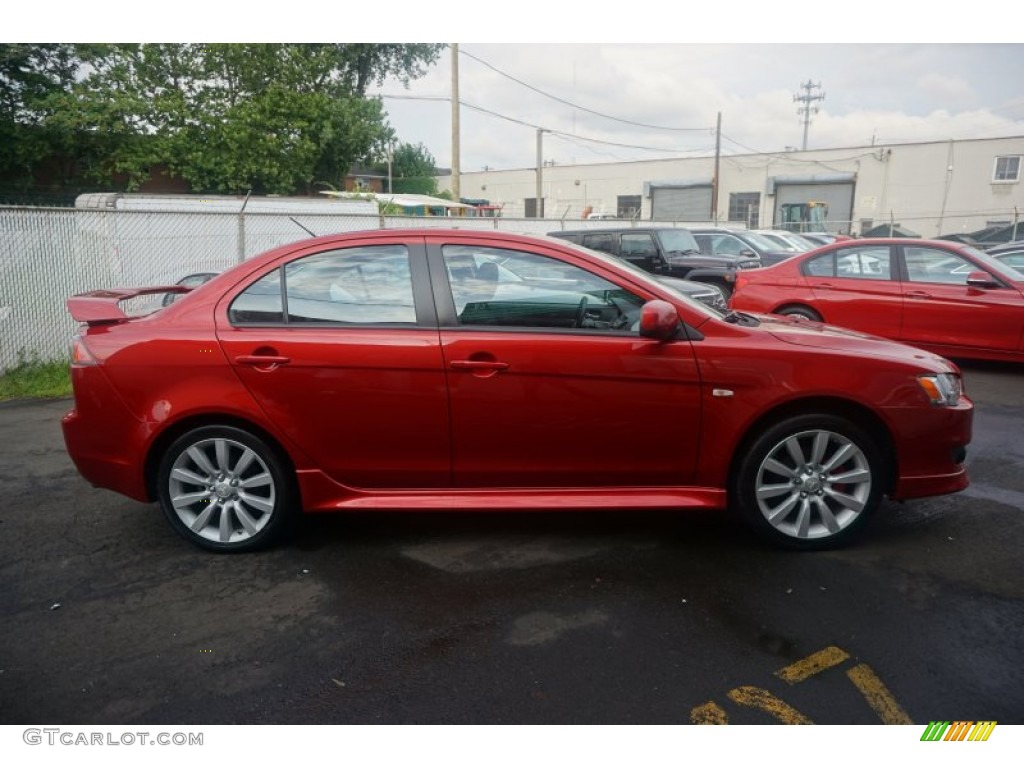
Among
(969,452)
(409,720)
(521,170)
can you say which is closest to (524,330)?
(409,720)

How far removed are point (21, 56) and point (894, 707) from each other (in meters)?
27.6

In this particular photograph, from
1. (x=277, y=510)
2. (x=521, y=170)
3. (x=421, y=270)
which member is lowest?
(x=277, y=510)

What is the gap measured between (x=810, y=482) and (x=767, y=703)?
141 cm

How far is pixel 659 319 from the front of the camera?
3510 mm

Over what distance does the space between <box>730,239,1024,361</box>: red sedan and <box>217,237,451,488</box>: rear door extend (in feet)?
20.1

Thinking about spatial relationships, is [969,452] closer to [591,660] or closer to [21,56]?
[591,660]

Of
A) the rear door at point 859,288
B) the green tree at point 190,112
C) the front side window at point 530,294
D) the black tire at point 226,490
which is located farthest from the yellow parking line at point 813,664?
the green tree at point 190,112

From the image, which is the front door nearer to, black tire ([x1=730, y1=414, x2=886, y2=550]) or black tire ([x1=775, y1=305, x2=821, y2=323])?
black tire ([x1=730, y1=414, x2=886, y2=550])

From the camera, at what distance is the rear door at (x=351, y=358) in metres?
3.65

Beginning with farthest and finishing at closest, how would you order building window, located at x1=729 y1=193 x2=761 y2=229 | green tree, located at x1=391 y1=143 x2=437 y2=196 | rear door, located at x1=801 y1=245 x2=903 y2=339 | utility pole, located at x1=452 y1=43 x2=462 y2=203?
green tree, located at x1=391 y1=143 x2=437 y2=196 < building window, located at x1=729 y1=193 x2=761 y2=229 < utility pole, located at x1=452 y1=43 x2=462 y2=203 < rear door, located at x1=801 y1=245 x2=903 y2=339

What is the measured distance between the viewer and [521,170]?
54.7 meters

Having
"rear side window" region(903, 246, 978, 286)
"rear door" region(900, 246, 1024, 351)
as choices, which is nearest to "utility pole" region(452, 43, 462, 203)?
"rear side window" region(903, 246, 978, 286)

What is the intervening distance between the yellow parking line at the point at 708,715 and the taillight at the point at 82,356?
3.18 m
